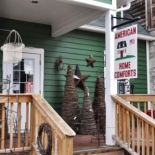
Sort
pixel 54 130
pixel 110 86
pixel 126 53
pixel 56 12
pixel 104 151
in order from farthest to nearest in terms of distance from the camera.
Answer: pixel 56 12 → pixel 110 86 → pixel 126 53 → pixel 104 151 → pixel 54 130

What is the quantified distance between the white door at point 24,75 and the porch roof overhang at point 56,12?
2.81 feet

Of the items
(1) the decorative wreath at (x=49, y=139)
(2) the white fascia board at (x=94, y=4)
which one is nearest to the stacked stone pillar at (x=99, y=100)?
(2) the white fascia board at (x=94, y=4)

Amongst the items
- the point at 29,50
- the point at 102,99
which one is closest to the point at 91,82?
the point at 102,99

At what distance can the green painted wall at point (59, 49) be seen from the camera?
646 centimetres

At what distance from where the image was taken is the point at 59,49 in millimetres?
6945

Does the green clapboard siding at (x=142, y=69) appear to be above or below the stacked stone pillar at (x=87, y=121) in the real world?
above

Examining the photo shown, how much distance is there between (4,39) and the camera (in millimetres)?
6109

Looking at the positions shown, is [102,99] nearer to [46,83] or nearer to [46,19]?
[46,83]

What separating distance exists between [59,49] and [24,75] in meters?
1.17

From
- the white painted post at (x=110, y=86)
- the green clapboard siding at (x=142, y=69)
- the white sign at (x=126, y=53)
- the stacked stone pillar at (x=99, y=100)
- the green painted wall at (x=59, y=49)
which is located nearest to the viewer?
the white sign at (x=126, y=53)

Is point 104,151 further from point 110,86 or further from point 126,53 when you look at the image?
point 126,53

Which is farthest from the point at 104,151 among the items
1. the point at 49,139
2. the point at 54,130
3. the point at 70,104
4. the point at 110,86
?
the point at 70,104

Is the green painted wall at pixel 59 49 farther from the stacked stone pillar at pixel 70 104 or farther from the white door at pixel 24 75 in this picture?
the stacked stone pillar at pixel 70 104

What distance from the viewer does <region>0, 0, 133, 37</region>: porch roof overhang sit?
521 centimetres
